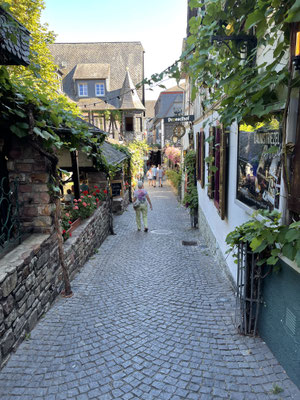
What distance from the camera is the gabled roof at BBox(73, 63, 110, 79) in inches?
Answer: 1042

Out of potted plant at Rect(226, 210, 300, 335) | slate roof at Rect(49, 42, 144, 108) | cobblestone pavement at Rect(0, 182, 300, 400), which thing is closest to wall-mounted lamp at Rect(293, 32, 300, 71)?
potted plant at Rect(226, 210, 300, 335)

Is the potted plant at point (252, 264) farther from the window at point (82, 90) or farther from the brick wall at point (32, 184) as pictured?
the window at point (82, 90)

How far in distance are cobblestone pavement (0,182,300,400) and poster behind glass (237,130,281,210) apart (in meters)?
1.58

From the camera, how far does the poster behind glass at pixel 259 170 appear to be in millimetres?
2793

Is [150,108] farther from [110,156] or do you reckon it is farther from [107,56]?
[110,156]

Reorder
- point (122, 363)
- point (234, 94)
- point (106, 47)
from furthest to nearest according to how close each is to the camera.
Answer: point (106, 47) → point (122, 363) → point (234, 94)

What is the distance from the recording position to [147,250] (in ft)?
22.5

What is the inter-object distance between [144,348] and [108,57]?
1246 inches

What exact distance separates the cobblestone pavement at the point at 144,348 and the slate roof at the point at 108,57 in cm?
2717

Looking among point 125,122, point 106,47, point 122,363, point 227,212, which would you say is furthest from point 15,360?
point 106,47

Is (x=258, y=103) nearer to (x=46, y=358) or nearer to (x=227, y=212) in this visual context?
(x=227, y=212)

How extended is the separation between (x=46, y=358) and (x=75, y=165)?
15.9ft

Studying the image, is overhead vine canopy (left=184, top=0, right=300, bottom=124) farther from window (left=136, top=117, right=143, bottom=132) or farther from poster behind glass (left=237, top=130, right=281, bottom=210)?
window (left=136, top=117, right=143, bottom=132)

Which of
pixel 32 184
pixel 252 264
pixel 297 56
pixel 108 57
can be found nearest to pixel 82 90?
pixel 108 57
